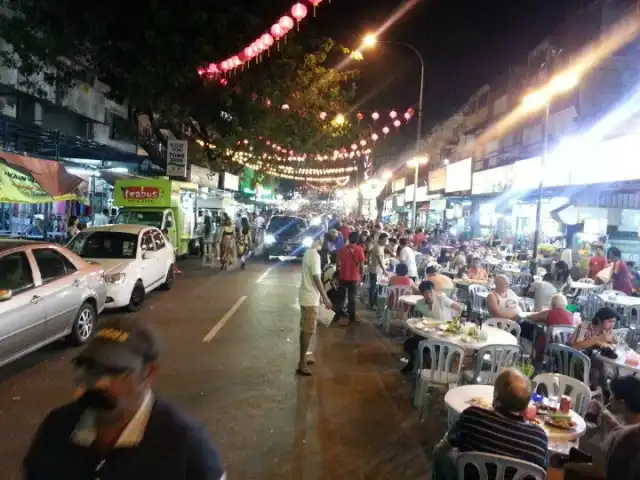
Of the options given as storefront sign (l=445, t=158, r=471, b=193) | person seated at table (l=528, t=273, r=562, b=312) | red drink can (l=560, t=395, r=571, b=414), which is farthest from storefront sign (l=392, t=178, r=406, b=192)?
red drink can (l=560, t=395, r=571, b=414)

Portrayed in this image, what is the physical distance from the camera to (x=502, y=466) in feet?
11.7

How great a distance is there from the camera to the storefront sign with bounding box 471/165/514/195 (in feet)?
62.3

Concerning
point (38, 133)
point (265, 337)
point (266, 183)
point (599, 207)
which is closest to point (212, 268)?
point (38, 133)

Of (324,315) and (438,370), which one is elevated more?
(324,315)

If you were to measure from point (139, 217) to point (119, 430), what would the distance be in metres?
18.2

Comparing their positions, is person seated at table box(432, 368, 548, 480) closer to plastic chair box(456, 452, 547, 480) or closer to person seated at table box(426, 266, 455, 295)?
plastic chair box(456, 452, 547, 480)

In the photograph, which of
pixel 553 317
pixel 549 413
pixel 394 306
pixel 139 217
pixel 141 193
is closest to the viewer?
pixel 549 413

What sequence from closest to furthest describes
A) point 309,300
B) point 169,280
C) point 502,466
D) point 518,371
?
1. point 502,466
2. point 518,371
3. point 309,300
4. point 169,280

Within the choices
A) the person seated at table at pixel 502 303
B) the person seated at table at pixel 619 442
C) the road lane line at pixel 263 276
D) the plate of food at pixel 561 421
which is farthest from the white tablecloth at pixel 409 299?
the road lane line at pixel 263 276

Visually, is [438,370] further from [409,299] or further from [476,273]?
[476,273]

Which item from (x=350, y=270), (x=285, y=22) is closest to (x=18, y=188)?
(x=285, y=22)

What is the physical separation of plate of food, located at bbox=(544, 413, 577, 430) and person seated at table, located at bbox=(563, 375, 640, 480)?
0.30 metres

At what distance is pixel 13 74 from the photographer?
56.5 ft

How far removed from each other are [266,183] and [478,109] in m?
29.9
